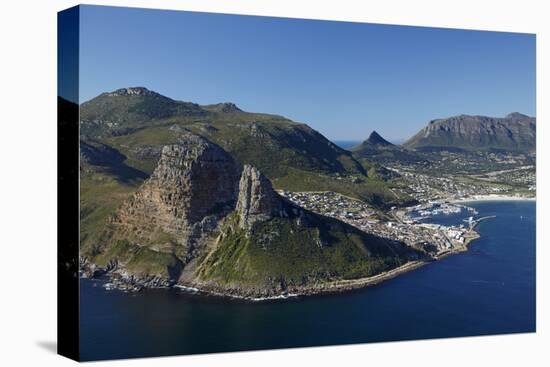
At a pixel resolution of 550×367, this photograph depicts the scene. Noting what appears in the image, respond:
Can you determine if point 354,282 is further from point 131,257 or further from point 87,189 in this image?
point 87,189

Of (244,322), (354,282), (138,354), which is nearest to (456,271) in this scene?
(354,282)

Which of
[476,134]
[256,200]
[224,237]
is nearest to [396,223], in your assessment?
[476,134]

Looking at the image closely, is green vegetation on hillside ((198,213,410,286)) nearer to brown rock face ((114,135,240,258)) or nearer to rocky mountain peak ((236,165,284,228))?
rocky mountain peak ((236,165,284,228))

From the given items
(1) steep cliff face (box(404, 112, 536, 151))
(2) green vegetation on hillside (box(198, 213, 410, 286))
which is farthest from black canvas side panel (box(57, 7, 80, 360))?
(1) steep cliff face (box(404, 112, 536, 151))

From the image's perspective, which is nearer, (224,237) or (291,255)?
(291,255)

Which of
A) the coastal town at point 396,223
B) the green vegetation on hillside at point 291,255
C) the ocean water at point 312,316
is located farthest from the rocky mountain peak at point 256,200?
the ocean water at point 312,316

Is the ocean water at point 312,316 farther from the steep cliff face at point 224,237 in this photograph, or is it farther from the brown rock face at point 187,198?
the brown rock face at point 187,198

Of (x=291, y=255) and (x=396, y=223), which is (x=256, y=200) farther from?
(x=396, y=223)
